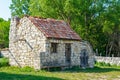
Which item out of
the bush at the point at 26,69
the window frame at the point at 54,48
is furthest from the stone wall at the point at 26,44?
the window frame at the point at 54,48

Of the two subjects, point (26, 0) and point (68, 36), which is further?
point (26, 0)

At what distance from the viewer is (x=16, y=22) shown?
28.6 m

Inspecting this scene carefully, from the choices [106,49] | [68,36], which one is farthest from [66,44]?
[106,49]

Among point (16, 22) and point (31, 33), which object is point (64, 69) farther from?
point (16, 22)

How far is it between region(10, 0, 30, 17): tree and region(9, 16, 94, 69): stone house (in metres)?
29.6

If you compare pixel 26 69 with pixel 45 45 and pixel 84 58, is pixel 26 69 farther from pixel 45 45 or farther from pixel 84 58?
pixel 84 58

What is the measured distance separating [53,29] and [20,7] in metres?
32.4

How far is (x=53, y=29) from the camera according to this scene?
27.4 m

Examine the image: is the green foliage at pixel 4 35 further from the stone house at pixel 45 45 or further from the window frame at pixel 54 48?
the window frame at pixel 54 48

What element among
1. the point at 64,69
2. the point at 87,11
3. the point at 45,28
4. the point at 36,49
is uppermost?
the point at 87,11

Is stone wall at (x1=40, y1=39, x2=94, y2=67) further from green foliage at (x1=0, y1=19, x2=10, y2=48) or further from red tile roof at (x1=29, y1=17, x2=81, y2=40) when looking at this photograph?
green foliage at (x1=0, y1=19, x2=10, y2=48)

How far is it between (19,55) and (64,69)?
13.4 ft

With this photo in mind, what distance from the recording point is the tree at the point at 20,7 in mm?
58384

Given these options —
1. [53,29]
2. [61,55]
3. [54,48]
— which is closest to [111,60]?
[61,55]
